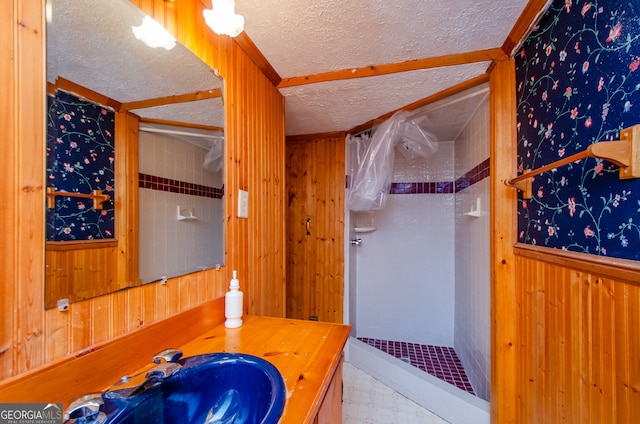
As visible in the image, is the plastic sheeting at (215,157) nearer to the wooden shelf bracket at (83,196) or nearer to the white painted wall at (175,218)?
the white painted wall at (175,218)

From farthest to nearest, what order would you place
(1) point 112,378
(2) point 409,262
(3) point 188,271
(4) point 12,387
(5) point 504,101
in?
(2) point 409,262 → (5) point 504,101 → (3) point 188,271 → (1) point 112,378 → (4) point 12,387

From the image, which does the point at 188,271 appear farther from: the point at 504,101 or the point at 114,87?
the point at 504,101

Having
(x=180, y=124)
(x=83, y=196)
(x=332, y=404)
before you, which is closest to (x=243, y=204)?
(x=180, y=124)

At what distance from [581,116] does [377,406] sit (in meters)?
1.86

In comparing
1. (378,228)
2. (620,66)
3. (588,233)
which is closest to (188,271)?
(588,233)

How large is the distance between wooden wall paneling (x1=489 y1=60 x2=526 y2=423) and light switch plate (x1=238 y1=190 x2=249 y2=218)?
1255mm

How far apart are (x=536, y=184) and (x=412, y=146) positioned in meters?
0.92

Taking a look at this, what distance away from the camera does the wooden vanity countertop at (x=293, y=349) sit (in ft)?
2.02

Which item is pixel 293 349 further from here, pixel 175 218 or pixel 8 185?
pixel 8 185

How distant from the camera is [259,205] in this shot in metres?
1.43

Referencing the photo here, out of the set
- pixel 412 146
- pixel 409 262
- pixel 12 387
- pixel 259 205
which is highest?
pixel 412 146

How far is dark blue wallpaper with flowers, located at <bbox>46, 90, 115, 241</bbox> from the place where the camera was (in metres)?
0.59

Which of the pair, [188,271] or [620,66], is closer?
[620,66]

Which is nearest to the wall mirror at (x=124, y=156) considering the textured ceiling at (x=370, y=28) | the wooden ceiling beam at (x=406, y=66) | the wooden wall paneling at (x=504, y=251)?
the textured ceiling at (x=370, y=28)
